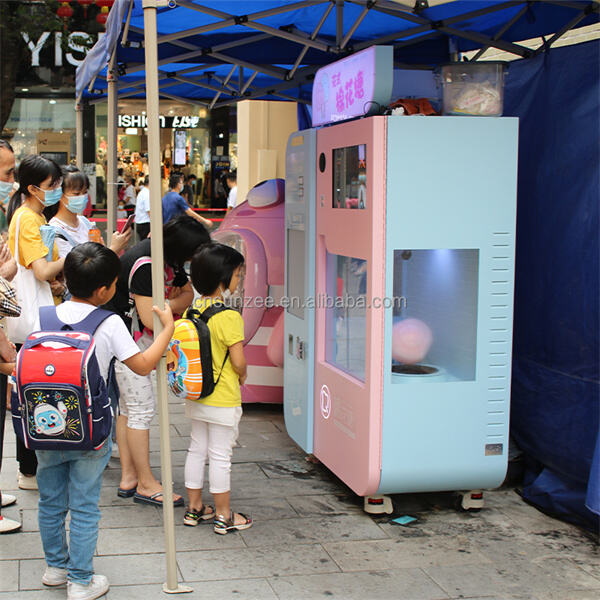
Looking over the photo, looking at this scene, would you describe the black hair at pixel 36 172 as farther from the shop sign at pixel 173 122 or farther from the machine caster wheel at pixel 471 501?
the shop sign at pixel 173 122

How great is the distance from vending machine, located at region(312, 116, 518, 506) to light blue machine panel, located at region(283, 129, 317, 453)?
1.20 ft

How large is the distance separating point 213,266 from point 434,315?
46.0 inches

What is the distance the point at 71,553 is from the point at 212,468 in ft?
2.87

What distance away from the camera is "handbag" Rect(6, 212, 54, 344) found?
398cm


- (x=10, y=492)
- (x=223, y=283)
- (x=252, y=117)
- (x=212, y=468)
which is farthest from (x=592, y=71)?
(x=252, y=117)

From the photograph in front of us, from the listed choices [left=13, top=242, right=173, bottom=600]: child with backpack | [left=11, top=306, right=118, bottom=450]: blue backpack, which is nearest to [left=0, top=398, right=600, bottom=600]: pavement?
[left=13, top=242, right=173, bottom=600]: child with backpack

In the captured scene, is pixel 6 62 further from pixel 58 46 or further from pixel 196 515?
pixel 196 515

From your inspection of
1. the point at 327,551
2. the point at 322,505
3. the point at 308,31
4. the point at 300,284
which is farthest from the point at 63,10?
the point at 327,551

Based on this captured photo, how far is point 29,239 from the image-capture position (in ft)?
12.9

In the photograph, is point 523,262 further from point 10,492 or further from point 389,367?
point 10,492

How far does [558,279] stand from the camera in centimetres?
423

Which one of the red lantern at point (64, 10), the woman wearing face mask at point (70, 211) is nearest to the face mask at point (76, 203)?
the woman wearing face mask at point (70, 211)

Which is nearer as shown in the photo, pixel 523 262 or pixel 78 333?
pixel 78 333

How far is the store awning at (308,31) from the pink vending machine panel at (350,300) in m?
0.93
